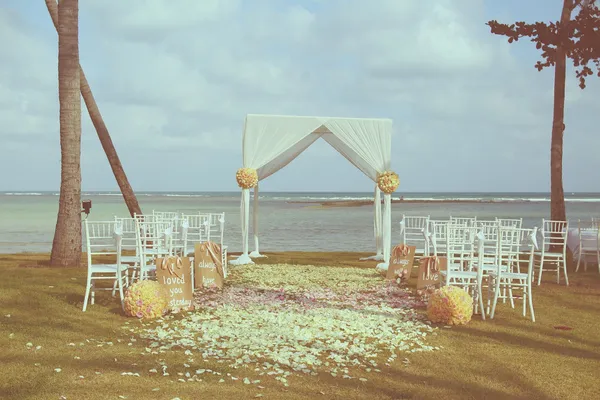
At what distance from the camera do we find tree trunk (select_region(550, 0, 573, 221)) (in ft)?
42.9

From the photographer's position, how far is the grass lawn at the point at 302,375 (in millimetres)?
4145

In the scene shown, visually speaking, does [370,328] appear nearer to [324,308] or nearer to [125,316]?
[324,308]

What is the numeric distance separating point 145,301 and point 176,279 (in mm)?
591

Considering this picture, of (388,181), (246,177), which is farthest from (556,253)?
(246,177)

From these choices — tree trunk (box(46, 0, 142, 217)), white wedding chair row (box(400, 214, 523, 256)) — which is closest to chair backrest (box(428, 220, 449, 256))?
white wedding chair row (box(400, 214, 523, 256))

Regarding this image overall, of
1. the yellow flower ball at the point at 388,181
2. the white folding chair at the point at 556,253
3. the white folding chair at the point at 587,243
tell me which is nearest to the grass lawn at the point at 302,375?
the white folding chair at the point at 556,253

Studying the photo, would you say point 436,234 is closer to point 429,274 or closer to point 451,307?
point 429,274

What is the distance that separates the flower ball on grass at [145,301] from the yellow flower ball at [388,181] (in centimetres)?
597

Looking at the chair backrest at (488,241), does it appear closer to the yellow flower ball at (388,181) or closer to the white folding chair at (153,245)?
the yellow flower ball at (388,181)

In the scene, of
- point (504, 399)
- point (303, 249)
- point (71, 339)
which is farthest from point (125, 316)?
point (303, 249)

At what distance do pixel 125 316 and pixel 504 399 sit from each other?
4047 millimetres

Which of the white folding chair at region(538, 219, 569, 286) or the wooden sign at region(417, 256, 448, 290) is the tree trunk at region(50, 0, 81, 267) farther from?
the white folding chair at region(538, 219, 569, 286)

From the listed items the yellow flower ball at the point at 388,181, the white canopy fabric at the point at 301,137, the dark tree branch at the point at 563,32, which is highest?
the dark tree branch at the point at 563,32

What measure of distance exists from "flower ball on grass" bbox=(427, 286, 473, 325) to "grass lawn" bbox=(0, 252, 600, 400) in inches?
5.0
